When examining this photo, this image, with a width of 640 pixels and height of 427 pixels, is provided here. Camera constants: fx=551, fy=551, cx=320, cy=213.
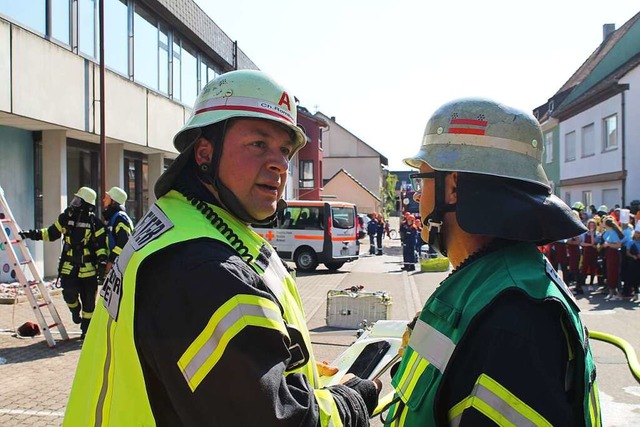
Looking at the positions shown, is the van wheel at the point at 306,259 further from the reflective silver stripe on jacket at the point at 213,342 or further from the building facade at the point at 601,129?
the reflective silver stripe on jacket at the point at 213,342

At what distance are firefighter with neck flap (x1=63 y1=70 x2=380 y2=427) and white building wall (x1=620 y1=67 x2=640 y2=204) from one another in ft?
75.0

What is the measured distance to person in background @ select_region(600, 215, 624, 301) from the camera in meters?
12.9

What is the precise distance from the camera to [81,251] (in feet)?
26.2

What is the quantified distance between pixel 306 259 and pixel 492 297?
17.0 m

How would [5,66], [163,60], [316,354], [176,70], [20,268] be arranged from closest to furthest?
[20,268] < [316,354] < [5,66] < [163,60] < [176,70]

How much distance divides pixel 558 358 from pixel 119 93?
15.3 m

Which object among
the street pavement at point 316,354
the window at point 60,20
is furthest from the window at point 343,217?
the window at point 60,20

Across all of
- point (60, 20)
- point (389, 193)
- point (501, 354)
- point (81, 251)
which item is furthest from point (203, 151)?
point (389, 193)

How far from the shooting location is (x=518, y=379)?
1361mm

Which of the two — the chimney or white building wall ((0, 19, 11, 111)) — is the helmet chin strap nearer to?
white building wall ((0, 19, 11, 111))

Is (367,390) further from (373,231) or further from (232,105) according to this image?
(373,231)

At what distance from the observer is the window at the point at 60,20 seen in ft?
40.4

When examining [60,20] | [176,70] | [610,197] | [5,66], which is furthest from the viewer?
[610,197]

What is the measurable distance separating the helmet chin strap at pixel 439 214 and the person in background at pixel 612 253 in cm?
1262
